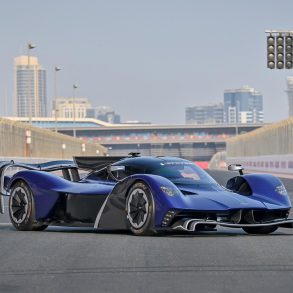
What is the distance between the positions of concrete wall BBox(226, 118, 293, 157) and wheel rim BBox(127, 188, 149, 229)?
47906 mm

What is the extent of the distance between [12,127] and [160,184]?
44776mm

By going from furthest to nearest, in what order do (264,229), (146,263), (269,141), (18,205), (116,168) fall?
1. (269,141)
2. (18,205)
3. (116,168)
4. (264,229)
5. (146,263)

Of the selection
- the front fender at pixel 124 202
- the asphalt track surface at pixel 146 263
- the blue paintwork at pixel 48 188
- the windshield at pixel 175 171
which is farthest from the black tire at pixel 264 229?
the blue paintwork at pixel 48 188

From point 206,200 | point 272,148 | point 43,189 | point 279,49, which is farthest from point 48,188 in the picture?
point 272,148

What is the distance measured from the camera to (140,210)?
11586 millimetres

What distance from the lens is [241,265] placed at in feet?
27.0

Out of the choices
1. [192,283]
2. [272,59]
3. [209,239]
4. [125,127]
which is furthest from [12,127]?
[125,127]

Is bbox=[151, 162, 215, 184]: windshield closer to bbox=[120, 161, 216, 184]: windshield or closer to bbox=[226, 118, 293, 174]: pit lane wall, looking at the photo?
bbox=[120, 161, 216, 184]: windshield

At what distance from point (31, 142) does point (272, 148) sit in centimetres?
1639

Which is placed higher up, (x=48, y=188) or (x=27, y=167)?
(x=27, y=167)

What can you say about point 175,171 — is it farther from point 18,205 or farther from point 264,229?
point 18,205

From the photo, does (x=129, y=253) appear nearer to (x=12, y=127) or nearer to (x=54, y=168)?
(x=54, y=168)

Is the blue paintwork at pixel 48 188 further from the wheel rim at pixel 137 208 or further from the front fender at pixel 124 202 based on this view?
the wheel rim at pixel 137 208

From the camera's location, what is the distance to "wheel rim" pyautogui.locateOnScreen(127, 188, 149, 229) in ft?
37.7
